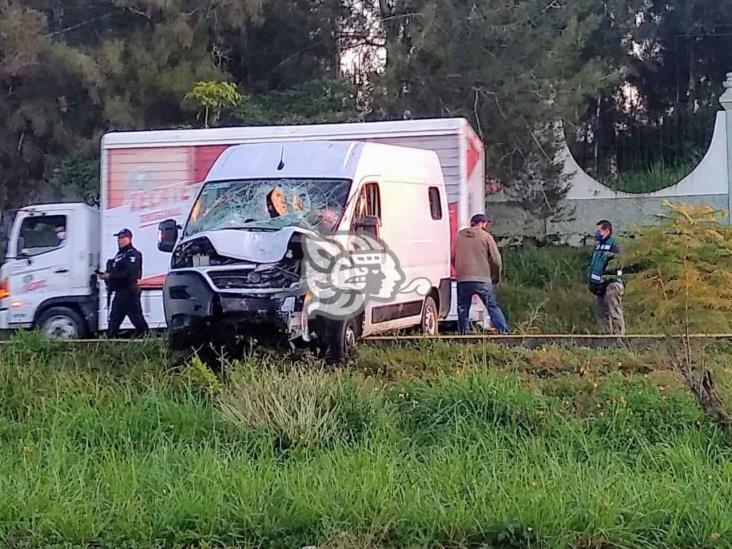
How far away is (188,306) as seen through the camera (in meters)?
9.55

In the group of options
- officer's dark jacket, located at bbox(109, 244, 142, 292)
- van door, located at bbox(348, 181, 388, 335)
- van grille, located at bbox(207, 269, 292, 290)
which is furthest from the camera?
officer's dark jacket, located at bbox(109, 244, 142, 292)

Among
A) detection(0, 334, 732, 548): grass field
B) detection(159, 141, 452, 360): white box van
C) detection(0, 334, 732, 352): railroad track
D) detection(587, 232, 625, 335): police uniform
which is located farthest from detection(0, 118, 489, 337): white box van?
detection(0, 334, 732, 548): grass field

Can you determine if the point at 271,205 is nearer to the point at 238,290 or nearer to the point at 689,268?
the point at 238,290

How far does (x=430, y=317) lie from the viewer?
12.7m

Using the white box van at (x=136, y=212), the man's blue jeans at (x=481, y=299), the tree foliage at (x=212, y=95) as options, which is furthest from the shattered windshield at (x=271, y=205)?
the tree foliage at (x=212, y=95)

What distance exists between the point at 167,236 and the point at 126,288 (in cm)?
87

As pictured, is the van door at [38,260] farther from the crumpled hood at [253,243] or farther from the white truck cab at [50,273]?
the crumpled hood at [253,243]

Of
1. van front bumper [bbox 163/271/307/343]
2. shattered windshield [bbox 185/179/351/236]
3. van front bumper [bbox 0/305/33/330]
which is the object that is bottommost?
van front bumper [bbox 0/305/33/330]

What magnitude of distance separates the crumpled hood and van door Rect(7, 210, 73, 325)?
471 cm

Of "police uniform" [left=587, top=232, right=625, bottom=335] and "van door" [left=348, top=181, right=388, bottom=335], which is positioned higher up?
"van door" [left=348, top=181, right=388, bottom=335]

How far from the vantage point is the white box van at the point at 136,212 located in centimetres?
1375

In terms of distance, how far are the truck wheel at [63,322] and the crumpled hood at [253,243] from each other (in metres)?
4.86

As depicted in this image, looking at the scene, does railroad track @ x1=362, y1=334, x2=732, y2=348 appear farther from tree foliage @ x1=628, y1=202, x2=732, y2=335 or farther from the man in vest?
the man in vest

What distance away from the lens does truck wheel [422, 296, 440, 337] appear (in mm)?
12445
